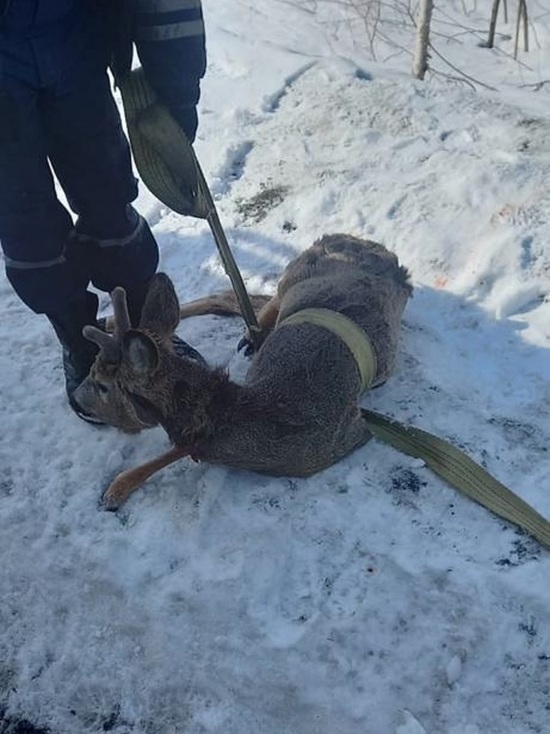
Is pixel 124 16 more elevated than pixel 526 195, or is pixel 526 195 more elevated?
pixel 124 16

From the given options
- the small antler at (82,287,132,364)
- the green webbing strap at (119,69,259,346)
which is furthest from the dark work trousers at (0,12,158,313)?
the small antler at (82,287,132,364)

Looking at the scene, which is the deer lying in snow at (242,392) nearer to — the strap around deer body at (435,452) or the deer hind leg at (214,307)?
the strap around deer body at (435,452)

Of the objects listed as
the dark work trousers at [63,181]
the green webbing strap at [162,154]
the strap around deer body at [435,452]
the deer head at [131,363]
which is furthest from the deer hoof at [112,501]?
the green webbing strap at [162,154]

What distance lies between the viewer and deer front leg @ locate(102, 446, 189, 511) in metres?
3.46

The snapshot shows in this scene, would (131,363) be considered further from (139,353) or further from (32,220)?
(32,220)

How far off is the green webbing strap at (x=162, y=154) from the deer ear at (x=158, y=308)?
0.45 metres

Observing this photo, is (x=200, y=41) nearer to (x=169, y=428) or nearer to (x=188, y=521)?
(x=169, y=428)

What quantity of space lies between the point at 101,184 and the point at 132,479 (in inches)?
48.6

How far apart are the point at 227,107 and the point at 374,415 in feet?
12.2

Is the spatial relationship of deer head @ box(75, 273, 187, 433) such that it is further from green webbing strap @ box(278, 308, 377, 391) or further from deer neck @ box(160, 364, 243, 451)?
green webbing strap @ box(278, 308, 377, 391)

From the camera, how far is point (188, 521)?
3381mm

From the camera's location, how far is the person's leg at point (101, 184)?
3277mm

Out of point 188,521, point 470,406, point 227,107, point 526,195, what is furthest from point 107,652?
point 227,107

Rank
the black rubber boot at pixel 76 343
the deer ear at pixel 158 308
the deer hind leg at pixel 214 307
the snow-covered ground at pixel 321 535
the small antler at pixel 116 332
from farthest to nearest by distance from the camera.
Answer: the deer hind leg at pixel 214 307 → the black rubber boot at pixel 76 343 → the deer ear at pixel 158 308 → the small antler at pixel 116 332 → the snow-covered ground at pixel 321 535
